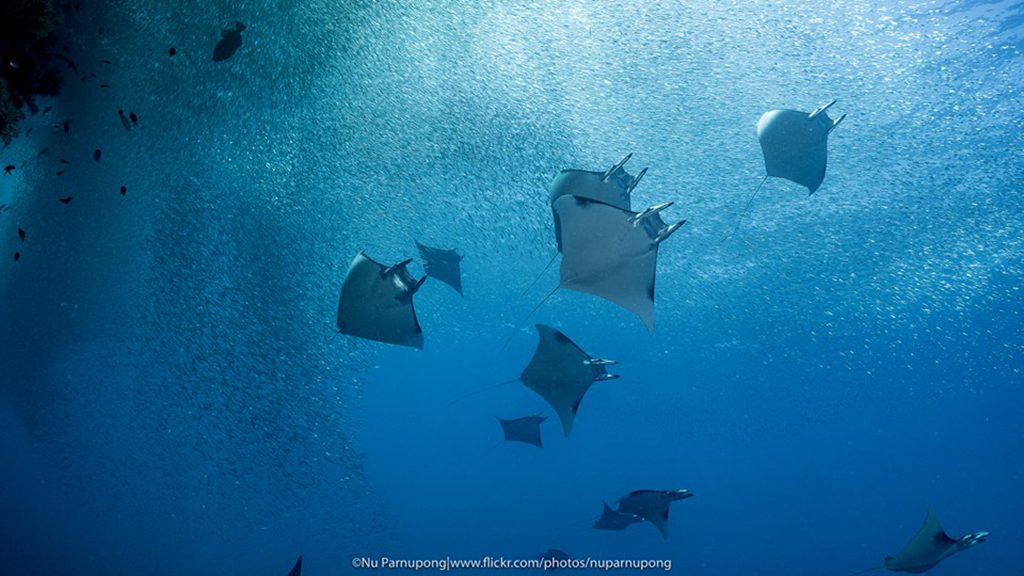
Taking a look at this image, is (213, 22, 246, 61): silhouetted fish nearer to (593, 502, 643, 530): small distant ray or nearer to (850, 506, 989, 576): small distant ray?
(593, 502, 643, 530): small distant ray

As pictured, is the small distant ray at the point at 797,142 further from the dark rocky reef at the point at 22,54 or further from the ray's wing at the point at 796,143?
the dark rocky reef at the point at 22,54

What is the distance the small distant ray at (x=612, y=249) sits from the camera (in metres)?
4.57

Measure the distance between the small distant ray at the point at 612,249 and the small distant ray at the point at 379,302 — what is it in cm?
143

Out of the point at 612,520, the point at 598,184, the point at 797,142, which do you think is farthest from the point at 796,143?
the point at 612,520

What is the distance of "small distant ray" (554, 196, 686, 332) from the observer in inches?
180

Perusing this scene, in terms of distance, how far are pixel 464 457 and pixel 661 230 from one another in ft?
201

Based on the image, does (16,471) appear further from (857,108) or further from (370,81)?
(857,108)

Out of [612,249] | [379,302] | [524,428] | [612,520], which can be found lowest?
[612,520]

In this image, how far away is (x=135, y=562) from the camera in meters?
32.1

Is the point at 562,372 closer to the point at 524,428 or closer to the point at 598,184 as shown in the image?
the point at 598,184

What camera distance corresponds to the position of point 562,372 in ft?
21.5

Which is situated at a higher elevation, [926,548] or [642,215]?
[642,215]

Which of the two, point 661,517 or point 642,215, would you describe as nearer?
point 642,215

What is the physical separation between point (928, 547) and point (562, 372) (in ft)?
16.3
